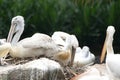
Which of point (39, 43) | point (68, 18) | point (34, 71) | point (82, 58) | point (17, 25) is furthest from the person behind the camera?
point (68, 18)

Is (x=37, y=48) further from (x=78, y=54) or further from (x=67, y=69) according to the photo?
(x=78, y=54)

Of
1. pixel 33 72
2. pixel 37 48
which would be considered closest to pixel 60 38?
pixel 37 48

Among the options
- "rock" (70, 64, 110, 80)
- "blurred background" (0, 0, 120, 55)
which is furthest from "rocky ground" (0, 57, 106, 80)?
"blurred background" (0, 0, 120, 55)

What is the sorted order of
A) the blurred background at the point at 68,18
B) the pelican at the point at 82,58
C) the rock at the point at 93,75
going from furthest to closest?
the blurred background at the point at 68,18, the pelican at the point at 82,58, the rock at the point at 93,75

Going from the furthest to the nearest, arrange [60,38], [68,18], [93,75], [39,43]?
1. [68,18]
2. [60,38]
3. [39,43]
4. [93,75]

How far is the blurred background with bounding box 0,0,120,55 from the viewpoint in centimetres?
1855

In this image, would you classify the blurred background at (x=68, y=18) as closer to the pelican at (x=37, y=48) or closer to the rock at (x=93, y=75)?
the pelican at (x=37, y=48)

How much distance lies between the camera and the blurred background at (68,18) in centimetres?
1855

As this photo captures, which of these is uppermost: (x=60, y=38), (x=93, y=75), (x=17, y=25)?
(x=17, y=25)

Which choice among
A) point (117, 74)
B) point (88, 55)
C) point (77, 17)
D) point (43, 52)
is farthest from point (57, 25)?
point (117, 74)

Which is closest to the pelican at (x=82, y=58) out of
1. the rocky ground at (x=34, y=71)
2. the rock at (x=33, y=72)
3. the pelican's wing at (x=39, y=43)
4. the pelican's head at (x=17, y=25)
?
the pelican's head at (x=17, y=25)

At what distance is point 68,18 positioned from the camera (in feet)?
61.8

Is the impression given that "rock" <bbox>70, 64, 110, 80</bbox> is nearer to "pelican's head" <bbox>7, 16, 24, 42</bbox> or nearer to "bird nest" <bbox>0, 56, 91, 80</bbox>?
"bird nest" <bbox>0, 56, 91, 80</bbox>

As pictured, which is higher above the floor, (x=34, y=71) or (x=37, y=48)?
(x=37, y=48)
